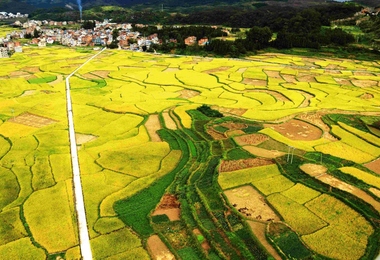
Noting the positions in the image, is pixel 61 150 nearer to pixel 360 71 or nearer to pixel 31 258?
pixel 31 258

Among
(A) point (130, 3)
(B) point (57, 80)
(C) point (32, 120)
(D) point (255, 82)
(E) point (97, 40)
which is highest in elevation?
(A) point (130, 3)

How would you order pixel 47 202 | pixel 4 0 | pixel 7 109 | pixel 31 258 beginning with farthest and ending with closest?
pixel 4 0 → pixel 7 109 → pixel 47 202 → pixel 31 258

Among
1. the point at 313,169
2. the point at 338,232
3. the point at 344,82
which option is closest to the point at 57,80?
the point at 344,82

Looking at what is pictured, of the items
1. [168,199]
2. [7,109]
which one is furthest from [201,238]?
[7,109]

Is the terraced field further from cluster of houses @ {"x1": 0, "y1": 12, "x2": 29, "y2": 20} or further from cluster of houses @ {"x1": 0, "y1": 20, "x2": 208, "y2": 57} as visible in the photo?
cluster of houses @ {"x1": 0, "y1": 12, "x2": 29, "y2": 20}

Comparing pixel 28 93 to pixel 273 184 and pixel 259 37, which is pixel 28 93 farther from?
pixel 259 37

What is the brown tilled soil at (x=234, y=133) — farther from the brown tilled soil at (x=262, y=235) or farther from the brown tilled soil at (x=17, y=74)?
the brown tilled soil at (x=17, y=74)
